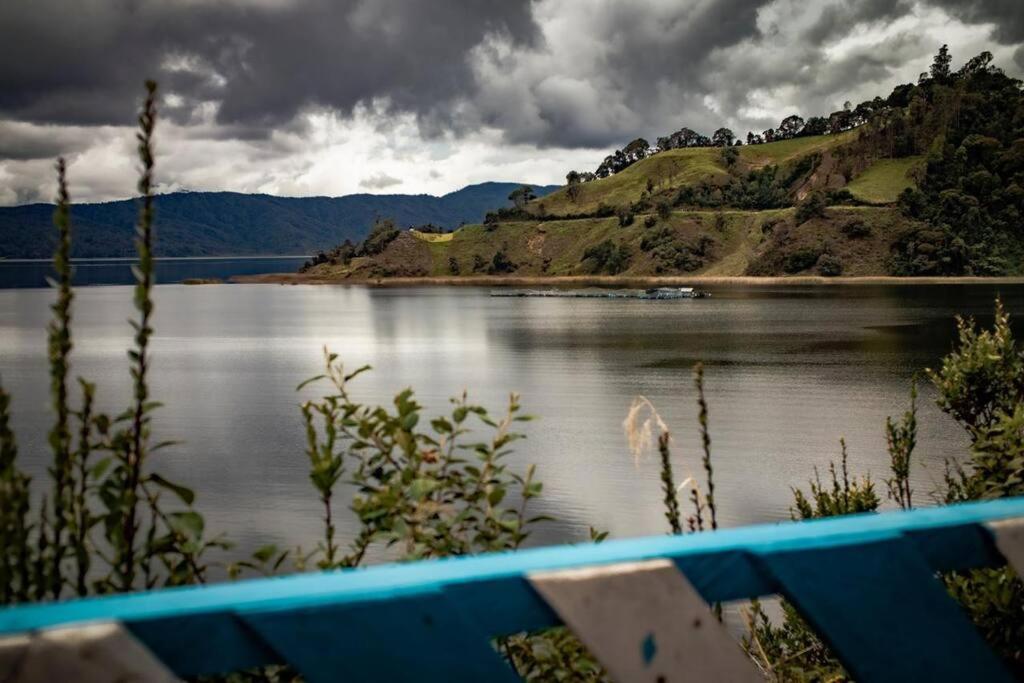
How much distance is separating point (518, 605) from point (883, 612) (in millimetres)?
800

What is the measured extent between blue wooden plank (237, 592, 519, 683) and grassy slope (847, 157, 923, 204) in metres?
171

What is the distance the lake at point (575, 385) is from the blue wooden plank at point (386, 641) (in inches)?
486

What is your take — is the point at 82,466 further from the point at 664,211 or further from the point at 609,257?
the point at 664,211

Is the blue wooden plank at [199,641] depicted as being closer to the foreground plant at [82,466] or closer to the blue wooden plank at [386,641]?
the blue wooden plank at [386,641]

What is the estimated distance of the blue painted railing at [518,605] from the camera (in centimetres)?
142

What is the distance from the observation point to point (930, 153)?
172250 mm

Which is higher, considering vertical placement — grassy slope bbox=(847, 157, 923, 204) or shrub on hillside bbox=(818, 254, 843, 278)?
grassy slope bbox=(847, 157, 923, 204)

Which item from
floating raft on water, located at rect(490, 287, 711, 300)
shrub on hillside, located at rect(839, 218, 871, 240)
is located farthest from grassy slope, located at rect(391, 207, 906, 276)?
floating raft on water, located at rect(490, 287, 711, 300)

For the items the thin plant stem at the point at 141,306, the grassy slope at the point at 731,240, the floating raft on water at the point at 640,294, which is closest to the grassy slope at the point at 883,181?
the grassy slope at the point at 731,240

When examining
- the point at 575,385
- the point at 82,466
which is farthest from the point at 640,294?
the point at 82,466

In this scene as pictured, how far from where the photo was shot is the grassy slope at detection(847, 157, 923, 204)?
162625mm

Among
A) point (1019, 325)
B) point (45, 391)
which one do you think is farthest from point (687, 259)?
point (45, 391)

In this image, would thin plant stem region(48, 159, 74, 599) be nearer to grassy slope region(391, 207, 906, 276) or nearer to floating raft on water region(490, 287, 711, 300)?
floating raft on water region(490, 287, 711, 300)

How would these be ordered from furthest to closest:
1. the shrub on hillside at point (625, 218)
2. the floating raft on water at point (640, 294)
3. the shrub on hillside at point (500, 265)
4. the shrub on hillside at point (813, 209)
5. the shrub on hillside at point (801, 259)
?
the shrub on hillside at point (500, 265) → the shrub on hillside at point (625, 218) → the shrub on hillside at point (813, 209) → the shrub on hillside at point (801, 259) → the floating raft on water at point (640, 294)
